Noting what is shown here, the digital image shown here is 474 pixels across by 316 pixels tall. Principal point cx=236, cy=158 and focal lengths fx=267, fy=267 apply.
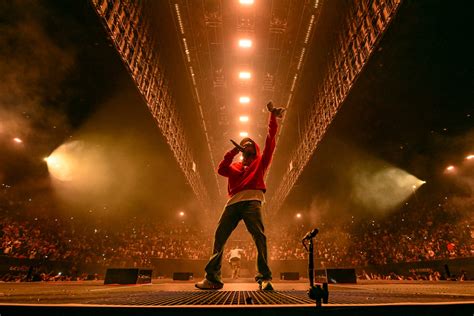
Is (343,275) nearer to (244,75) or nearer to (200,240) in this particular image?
(244,75)

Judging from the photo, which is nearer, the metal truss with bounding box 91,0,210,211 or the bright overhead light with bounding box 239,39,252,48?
the metal truss with bounding box 91,0,210,211

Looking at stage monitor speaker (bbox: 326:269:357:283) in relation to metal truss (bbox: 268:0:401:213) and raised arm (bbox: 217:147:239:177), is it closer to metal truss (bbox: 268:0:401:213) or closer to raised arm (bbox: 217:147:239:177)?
metal truss (bbox: 268:0:401:213)

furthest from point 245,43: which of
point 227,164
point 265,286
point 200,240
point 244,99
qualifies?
point 200,240

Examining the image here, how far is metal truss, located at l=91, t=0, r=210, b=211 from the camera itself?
235 inches

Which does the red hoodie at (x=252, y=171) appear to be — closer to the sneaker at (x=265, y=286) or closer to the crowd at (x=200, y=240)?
the sneaker at (x=265, y=286)

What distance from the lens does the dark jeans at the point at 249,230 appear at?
10.4 feet

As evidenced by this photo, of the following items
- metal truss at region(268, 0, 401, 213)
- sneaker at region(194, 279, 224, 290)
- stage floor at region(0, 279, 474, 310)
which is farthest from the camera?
metal truss at region(268, 0, 401, 213)

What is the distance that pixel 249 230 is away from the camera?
3.29m

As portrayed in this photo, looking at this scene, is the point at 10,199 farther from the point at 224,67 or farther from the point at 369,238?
the point at 369,238

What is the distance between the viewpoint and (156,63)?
899cm

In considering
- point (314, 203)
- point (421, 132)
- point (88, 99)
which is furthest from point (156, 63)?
point (314, 203)

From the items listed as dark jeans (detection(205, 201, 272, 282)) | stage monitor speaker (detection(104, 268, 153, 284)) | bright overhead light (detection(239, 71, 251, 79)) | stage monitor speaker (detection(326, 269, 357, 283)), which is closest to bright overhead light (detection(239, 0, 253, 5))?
bright overhead light (detection(239, 71, 251, 79))

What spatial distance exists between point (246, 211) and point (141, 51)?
256 inches

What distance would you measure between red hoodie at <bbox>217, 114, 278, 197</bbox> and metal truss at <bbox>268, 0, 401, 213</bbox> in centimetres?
379
